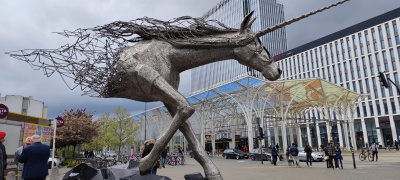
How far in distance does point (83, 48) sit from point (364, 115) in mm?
60697

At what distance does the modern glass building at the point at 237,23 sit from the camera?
261ft

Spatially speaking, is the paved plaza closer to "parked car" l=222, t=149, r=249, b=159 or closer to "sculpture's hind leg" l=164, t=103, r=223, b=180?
"sculpture's hind leg" l=164, t=103, r=223, b=180

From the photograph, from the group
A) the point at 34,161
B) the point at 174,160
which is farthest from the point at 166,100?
the point at 174,160

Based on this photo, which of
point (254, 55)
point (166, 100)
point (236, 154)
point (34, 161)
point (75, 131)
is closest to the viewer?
point (166, 100)

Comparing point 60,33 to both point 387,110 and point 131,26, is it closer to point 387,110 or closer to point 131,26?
point 131,26

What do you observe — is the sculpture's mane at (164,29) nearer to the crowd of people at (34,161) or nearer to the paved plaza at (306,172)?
the crowd of people at (34,161)

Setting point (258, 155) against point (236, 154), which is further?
point (236, 154)

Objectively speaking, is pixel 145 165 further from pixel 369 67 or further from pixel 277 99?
pixel 369 67

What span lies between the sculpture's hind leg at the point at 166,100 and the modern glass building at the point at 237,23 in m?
73.2

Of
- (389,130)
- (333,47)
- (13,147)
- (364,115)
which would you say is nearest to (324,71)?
(333,47)

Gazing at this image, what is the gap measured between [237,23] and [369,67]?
33827mm

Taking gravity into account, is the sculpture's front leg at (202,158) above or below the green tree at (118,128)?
below

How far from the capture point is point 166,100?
4.32 meters

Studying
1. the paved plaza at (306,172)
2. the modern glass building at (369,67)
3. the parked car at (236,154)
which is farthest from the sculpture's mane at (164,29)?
the modern glass building at (369,67)
